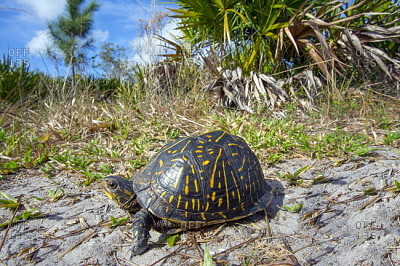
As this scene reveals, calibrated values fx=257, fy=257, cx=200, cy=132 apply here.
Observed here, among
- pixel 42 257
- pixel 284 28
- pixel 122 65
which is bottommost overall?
pixel 42 257

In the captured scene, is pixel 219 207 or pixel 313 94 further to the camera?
pixel 313 94

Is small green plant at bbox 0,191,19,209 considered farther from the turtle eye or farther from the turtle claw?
the turtle claw

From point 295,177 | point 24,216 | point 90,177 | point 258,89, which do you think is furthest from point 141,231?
point 258,89

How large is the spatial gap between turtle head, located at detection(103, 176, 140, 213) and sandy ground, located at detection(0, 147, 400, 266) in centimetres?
22

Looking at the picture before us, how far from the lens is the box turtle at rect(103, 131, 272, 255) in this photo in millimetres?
1707

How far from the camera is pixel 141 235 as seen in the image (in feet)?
5.36

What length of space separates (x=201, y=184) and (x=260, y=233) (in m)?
0.53

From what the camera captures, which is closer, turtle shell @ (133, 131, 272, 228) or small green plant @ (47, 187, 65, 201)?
turtle shell @ (133, 131, 272, 228)

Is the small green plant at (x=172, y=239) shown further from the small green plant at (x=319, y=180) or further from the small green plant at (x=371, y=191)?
the small green plant at (x=371, y=191)

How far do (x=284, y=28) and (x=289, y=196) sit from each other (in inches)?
152

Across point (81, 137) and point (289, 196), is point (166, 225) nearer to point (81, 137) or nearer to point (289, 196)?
point (289, 196)

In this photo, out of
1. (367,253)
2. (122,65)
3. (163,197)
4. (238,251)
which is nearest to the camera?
(367,253)

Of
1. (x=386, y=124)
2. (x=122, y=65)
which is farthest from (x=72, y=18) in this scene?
(x=386, y=124)

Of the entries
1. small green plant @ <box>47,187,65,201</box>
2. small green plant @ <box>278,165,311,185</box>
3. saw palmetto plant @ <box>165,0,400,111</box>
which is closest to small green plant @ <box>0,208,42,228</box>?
small green plant @ <box>47,187,65,201</box>
